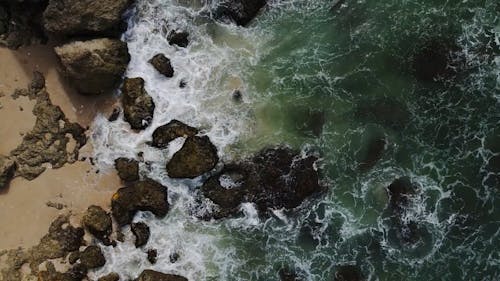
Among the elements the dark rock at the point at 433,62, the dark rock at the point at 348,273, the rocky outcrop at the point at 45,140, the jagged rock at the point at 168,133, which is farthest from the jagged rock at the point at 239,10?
the dark rock at the point at 348,273

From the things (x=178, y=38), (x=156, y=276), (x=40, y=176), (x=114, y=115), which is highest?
(x=178, y=38)

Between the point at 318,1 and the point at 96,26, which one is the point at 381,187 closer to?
the point at 318,1

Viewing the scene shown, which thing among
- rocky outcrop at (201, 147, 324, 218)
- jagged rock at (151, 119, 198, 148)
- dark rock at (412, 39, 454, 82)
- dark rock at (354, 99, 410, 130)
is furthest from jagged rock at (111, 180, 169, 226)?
dark rock at (412, 39, 454, 82)

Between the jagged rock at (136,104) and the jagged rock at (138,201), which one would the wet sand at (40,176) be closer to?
the jagged rock at (138,201)

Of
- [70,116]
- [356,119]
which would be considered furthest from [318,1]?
[70,116]

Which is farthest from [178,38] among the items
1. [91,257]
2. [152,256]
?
[91,257]

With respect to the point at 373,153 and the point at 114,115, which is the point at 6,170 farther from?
the point at 373,153
